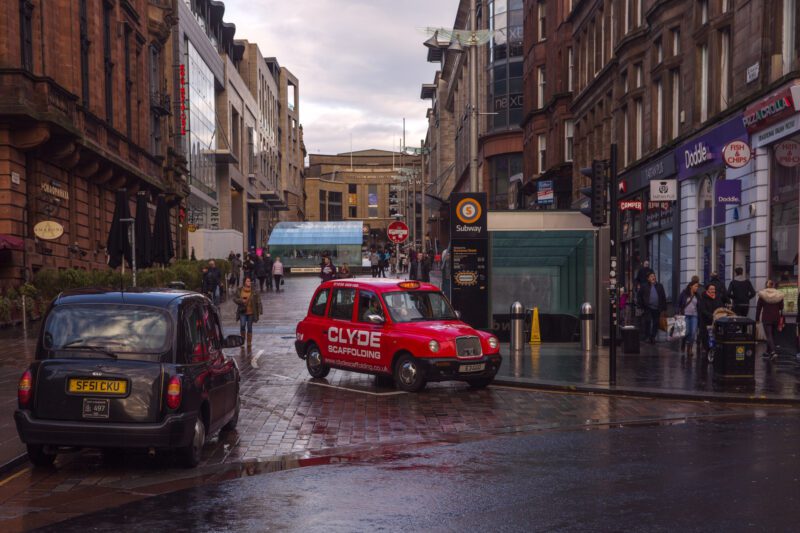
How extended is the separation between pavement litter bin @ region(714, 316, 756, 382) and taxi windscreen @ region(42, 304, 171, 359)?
9.53 metres

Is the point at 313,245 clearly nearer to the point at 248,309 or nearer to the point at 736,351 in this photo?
the point at 248,309

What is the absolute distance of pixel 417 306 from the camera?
1496cm

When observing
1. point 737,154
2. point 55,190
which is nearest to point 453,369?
point 737,154

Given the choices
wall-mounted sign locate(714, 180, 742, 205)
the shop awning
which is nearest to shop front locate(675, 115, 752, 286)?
wall-mounted sign locate(714, 180, 742, 205)

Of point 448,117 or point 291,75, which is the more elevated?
point 291,75

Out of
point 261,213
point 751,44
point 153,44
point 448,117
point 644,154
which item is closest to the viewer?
point 751,44

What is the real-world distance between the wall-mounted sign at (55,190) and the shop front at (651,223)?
17925 mm

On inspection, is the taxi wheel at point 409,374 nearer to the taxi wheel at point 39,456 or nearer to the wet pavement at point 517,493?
the wet pavement at point 517,493

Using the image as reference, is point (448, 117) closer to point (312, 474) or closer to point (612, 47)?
point (612, 47)

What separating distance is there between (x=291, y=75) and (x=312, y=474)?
133 m

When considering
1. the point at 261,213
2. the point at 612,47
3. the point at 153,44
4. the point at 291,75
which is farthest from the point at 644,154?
the point at 291,75

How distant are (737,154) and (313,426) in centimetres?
1248

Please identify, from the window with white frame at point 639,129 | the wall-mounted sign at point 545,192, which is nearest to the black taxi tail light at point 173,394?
the window with white frame at point 639,129

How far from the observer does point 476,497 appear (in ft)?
23.1
